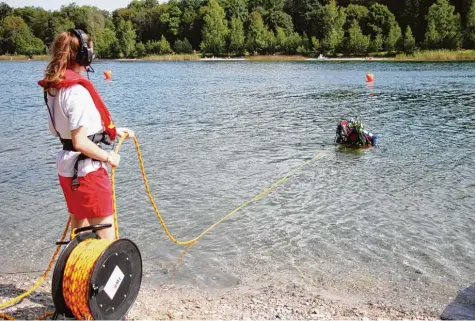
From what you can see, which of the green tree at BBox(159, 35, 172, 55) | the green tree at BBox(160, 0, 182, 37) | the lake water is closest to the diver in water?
the lake water

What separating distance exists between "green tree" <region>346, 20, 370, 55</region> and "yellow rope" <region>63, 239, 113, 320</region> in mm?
132448

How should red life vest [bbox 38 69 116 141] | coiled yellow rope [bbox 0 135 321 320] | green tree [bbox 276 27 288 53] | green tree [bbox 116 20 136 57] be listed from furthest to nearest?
green tree [bbox 116 20 136 57] → green tree [bbox 276 27 288 53] → coiled yellow rope [bbox 0 135 321 320] → red life vest [bbox 38 69 116 141]

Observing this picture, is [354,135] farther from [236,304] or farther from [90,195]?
[90,195]

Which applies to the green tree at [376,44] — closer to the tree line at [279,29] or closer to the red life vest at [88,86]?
the tree line at [279,29]

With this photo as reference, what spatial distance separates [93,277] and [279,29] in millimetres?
158474

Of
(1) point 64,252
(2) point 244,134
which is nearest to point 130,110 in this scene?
(2) point 244,134

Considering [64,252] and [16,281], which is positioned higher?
[64,252]

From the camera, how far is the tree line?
5054 inches

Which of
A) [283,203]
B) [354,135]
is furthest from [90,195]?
[354,135]

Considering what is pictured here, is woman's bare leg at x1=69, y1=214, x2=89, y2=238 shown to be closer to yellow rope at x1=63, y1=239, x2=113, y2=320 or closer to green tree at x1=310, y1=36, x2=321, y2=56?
yellow rope at x1=63, y1=239, x2=113, y2=320

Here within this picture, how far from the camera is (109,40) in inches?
6900

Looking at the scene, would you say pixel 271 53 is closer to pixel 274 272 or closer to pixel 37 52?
pixel 37 52

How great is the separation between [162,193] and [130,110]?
1931 centimetres

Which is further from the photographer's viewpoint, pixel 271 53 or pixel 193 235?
pixel 271 53
